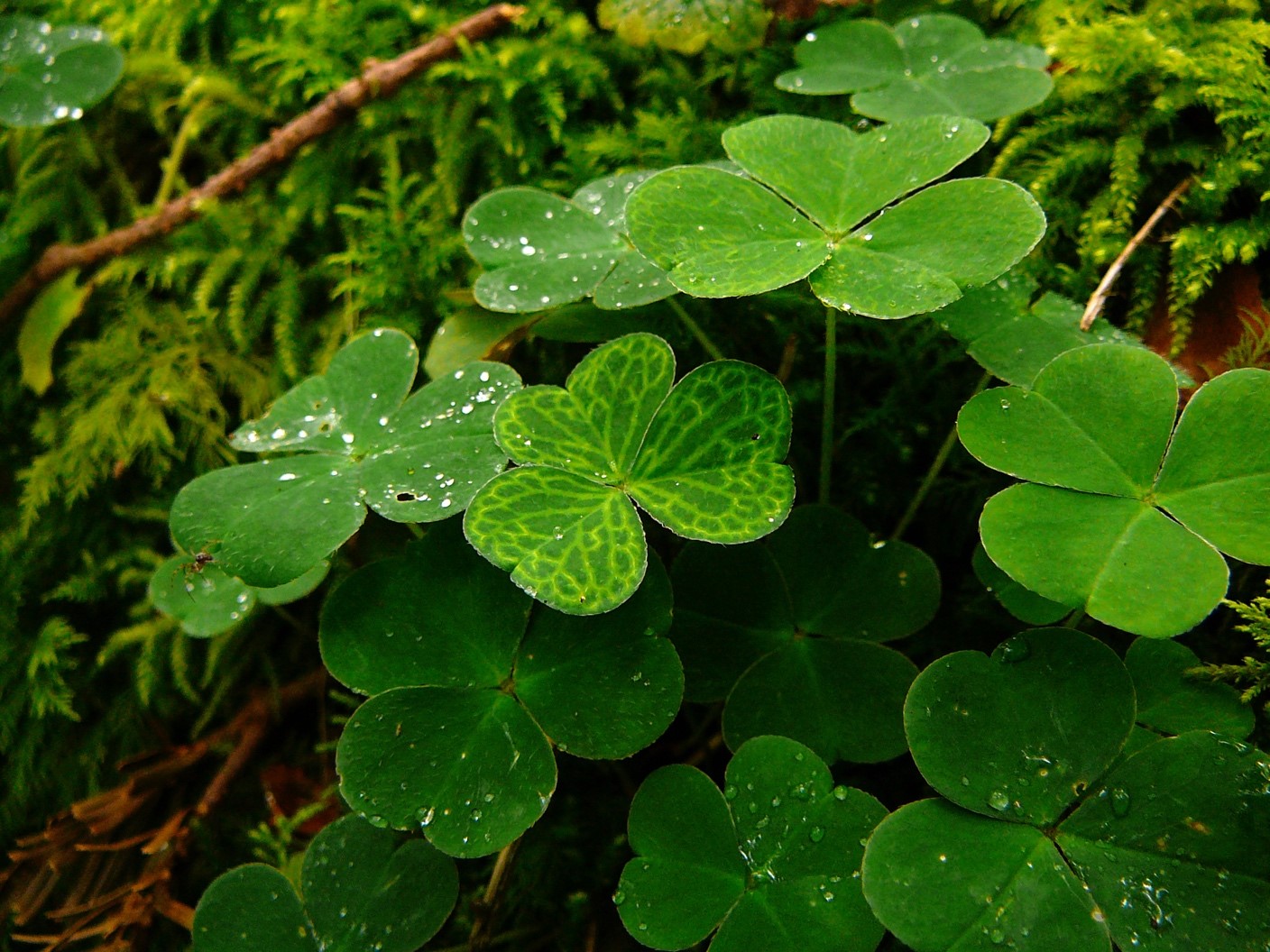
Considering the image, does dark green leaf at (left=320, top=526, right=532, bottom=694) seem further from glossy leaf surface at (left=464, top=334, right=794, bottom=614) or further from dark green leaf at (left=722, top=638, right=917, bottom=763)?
Answer: dark green leaf at (left=722, top=638, right=917, bottom=763)

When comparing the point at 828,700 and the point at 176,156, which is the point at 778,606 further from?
the point at 176,156

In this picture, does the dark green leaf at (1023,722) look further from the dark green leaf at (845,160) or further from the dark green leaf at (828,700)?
the dark green leaf at (845,160)

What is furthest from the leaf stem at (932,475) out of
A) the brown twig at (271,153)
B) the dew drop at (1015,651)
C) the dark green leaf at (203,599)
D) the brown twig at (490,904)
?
the brown twig at (271,153)

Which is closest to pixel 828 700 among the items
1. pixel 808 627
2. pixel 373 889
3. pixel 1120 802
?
pixel 808 627

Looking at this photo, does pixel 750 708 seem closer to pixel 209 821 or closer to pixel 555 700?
pixel 555 700

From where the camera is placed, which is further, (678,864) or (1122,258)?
(1122,258)

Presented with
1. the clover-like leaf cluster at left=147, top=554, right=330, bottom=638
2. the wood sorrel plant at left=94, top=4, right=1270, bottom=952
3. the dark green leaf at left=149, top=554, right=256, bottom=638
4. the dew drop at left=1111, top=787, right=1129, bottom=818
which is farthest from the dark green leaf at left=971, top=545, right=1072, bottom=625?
the dark green leaf at left=149, top=554, right=256, bottom=638

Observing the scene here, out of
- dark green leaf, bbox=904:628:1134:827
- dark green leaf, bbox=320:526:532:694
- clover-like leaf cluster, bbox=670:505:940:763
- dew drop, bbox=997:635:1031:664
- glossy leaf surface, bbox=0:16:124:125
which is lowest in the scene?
clover-like leaf cluster, bbox=670:505:940:763
